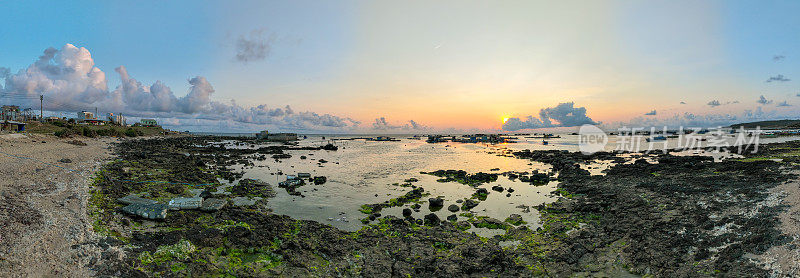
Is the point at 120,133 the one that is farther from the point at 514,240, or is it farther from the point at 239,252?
the point at 514,240

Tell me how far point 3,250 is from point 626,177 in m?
35.8

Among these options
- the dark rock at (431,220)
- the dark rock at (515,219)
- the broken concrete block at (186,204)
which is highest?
the broken concrete block at (186,204)

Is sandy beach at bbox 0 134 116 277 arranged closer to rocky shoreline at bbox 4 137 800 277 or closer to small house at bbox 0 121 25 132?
rocky shoreline at bbox 4 137 800 277

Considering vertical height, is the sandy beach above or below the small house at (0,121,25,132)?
below

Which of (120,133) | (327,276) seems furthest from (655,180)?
(120,133)

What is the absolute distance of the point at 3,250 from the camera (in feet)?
27.0

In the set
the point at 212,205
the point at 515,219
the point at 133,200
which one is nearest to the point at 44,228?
the point at 133,200

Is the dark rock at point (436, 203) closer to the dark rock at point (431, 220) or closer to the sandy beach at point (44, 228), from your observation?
the dark rock at point (431, 220)

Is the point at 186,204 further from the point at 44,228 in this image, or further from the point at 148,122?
the point at 148,122

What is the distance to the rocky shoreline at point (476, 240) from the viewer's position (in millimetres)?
10117

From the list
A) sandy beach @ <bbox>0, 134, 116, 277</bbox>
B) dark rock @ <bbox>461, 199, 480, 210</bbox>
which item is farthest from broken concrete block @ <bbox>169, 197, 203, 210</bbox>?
dark rock @ <bbox>461, 199, 480, 210</bbox>

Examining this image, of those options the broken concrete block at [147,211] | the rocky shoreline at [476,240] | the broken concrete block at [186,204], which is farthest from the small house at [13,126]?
the broken concrete block at [147,211]

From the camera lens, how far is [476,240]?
1375cm

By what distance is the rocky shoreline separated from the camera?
10117 mm
